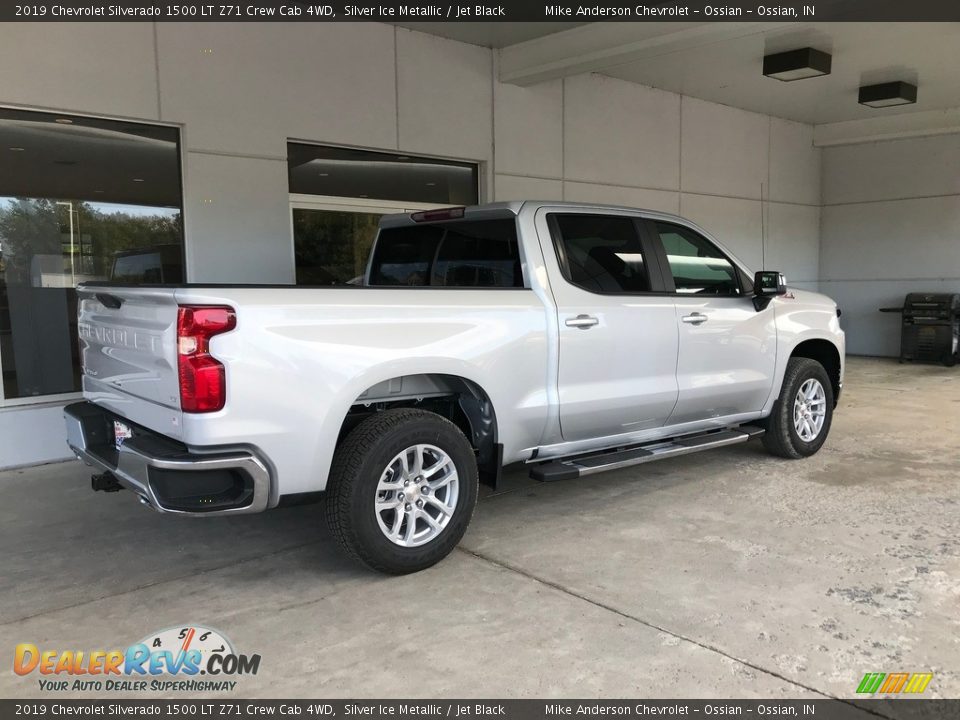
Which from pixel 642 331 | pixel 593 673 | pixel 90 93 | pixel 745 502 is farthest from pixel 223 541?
pixel 90 93

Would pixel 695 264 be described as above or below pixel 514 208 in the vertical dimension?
below

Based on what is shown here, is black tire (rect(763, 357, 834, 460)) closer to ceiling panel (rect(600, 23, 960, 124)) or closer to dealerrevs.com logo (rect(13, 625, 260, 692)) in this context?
ceiling panel (rect(600, 23, 960, 124))

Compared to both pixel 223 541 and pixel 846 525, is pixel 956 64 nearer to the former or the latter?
pixel 846 525

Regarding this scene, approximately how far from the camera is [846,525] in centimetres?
468

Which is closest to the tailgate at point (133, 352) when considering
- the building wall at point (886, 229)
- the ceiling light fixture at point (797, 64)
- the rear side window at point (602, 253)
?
the rear side window at point (602, 253)

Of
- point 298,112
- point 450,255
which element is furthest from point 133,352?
point 298,112

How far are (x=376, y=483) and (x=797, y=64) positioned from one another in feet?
27.0

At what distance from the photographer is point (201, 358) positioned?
3.28 m

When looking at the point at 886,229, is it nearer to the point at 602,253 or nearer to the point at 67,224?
the point at 602,253

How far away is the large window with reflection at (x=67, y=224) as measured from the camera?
6.41m

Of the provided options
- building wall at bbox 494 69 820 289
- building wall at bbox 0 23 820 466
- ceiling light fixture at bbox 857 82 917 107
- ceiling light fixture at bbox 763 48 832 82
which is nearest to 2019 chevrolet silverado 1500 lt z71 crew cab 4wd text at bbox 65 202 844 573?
building wall at bbox 0 23 820 466

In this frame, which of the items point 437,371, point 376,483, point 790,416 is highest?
point 437,371

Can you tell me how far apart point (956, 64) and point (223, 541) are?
10.7m

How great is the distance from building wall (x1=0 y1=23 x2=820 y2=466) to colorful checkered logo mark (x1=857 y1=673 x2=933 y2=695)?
6.05 m
